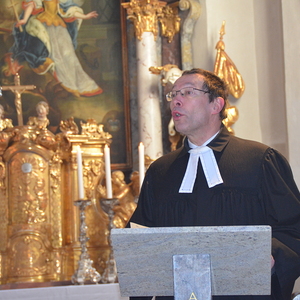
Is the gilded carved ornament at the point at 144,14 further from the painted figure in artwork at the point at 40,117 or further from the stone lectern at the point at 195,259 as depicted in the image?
the stone lectern at the point at 195,259

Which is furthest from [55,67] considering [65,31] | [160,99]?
[160,99]

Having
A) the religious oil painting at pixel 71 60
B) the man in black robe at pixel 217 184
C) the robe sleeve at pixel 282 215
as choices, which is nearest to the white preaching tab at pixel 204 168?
the man in black robe at pixel 217 184

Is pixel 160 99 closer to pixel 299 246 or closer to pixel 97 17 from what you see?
pixel 97 17

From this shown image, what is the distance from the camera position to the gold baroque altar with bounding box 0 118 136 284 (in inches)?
205

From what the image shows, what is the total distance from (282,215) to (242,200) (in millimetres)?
228

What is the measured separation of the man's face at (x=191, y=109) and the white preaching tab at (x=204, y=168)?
9 cm

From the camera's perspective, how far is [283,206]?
2.67 metres

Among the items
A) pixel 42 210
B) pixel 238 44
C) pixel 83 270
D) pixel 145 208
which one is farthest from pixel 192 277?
pixel 238 44

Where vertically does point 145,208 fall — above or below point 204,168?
below

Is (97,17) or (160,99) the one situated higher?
(97,17)

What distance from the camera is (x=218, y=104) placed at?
3078 mm

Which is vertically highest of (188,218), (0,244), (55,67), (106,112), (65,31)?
(65,31)

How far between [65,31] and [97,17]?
450mm

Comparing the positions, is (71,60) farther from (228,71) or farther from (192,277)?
(192,277)
